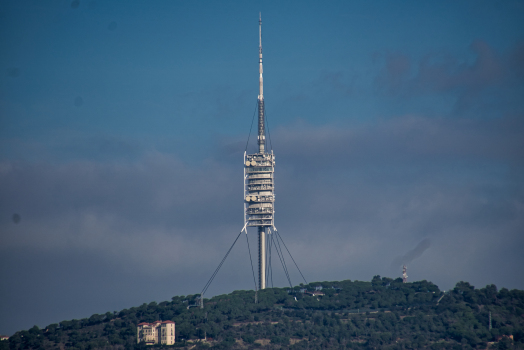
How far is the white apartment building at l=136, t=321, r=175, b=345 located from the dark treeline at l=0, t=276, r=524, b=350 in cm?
169

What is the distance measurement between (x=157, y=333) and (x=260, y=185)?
123 ft

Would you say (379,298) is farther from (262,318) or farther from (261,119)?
(261,119)

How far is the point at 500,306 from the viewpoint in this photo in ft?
655

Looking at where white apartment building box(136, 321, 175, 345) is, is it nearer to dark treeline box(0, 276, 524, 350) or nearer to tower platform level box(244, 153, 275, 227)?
dark treeline box(0, 276, 524, 350)

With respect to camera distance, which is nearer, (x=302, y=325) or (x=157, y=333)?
(x=157, y=333)

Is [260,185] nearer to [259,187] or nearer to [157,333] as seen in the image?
[259,187]

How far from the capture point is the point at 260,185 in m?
194

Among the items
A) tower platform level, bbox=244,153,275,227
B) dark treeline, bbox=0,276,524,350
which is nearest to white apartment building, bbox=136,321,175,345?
dark treeline, bbox=0,276,524,350

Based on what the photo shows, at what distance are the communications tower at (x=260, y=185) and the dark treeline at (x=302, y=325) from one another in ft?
29.6

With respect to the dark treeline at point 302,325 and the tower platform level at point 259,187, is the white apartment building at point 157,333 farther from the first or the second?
the tower platform level at point 259,187

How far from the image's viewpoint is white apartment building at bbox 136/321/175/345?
177 metres

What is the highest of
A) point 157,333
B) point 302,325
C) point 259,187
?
point 259,187

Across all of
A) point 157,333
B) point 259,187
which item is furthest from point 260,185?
point 157,333

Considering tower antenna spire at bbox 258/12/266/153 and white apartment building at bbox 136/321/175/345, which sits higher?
tower antenna spire at bbox 258/12/266/153
